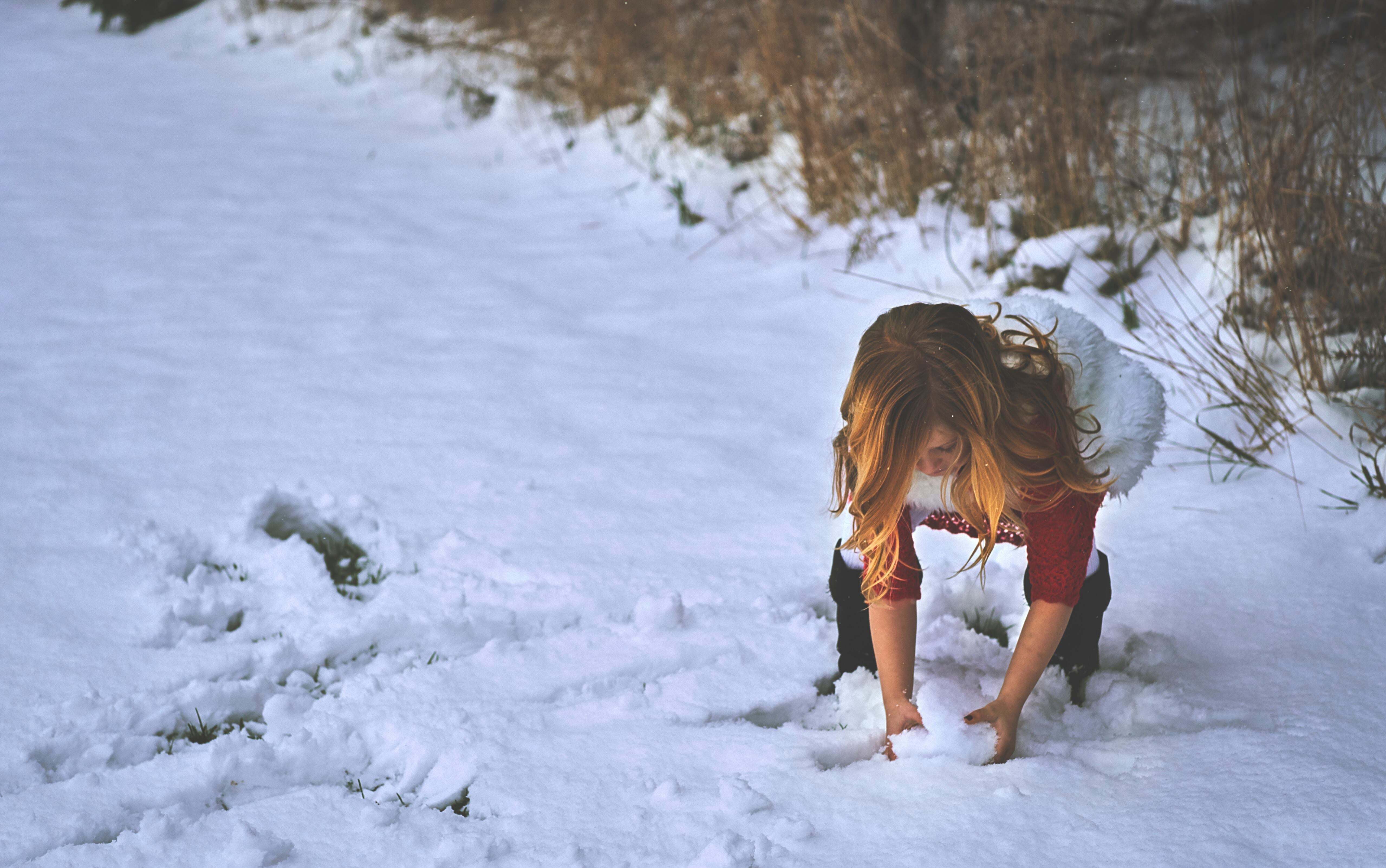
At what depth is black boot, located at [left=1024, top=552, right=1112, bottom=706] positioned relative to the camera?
1.58 metres

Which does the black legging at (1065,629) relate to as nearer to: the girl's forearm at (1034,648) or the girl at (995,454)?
the girl at (995,454)

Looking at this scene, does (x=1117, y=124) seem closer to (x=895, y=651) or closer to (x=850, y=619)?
(x=850, y=619)

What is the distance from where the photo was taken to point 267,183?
441cm

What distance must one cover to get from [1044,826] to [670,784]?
52 centimetres

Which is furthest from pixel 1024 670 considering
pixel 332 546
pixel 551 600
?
pixel 332 546

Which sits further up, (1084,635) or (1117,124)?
(1117,124)

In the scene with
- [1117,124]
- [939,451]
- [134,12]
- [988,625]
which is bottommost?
[988,625]

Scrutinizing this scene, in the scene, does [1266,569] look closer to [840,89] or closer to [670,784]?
[670,784]

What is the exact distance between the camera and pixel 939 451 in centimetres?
132

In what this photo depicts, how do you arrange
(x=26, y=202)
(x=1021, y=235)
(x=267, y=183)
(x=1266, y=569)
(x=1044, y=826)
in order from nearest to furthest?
(x=1044, y=826) → (x=1266, y=569) → (x=1021, y=235) → (x=26, y=202) → (x=267, y=183)

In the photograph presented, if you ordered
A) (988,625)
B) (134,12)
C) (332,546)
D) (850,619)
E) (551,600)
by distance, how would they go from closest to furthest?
(850,619)
(988,625)
(551,600)
(332,546)
(134,12)

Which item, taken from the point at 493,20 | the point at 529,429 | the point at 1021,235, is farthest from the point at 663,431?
the point at 493,20

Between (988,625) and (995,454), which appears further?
(988,625)

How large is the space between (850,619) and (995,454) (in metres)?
0.49
